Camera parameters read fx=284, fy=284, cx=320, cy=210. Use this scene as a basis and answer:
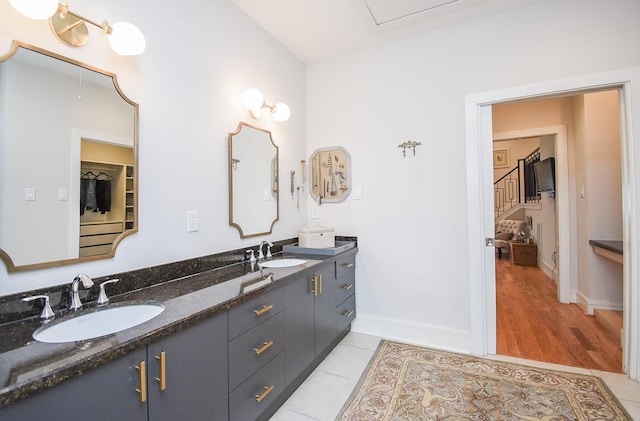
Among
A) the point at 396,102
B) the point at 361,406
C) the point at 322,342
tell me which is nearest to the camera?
the point at 361,406

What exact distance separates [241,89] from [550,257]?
5155 mm

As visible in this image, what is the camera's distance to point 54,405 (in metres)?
0.71

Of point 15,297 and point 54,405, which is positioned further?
point 15,297

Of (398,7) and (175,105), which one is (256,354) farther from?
(398,7)

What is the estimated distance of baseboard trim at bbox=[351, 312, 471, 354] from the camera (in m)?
2.34

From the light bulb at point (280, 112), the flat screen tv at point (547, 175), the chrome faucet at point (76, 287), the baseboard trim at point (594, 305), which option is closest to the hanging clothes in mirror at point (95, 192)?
the chrome faucet at point (76, 287)

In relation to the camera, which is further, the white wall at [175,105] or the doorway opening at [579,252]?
the doorway opening at [579,252]

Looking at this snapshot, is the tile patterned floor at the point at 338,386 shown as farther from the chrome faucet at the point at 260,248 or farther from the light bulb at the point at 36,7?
the light bulb at the point at 36,7

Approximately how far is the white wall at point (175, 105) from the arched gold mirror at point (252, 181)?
0.21 ft

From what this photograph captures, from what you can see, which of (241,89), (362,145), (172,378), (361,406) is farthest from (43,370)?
(362,145)

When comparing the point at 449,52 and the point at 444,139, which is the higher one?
the point at 449,52

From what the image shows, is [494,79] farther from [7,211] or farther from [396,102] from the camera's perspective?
[7,211]

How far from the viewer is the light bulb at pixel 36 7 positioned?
103 centimetres

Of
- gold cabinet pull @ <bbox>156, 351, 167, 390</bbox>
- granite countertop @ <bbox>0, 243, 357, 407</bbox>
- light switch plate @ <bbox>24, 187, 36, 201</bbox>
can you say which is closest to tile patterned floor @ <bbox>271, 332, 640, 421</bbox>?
granite countertop @ <bbox>0, 243, 357, 407</bbox>
